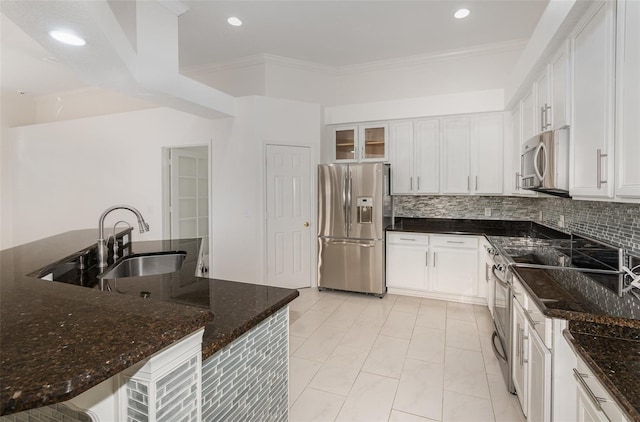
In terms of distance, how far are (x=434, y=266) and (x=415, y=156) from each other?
1.45 metres

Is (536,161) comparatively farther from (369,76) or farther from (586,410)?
(369,76)

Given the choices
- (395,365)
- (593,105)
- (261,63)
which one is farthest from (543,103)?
(261,63)

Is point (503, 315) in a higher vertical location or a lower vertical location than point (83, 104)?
lower

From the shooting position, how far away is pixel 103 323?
0.76m

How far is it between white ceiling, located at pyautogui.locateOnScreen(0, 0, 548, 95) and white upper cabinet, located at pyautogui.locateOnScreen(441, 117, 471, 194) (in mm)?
1015

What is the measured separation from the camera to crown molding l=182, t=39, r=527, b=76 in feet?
13.4

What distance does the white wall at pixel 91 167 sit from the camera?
15.6ft

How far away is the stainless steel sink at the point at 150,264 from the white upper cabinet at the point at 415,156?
116 inches

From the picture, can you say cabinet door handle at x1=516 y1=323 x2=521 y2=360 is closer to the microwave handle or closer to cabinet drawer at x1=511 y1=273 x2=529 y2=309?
cabinet drawer at x1=511 y1=273 x2=529 y2=309

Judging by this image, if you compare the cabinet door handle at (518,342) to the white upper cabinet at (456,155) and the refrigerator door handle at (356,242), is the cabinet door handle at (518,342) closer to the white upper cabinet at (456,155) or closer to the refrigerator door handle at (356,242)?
the refrigerator door handle at (356,242)

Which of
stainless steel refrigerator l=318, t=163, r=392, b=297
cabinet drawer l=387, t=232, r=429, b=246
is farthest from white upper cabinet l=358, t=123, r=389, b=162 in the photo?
cabinet drawer l=387, t=232, r=429, b=246

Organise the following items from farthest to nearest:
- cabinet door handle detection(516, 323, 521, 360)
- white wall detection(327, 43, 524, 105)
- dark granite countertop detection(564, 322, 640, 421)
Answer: white wall detection(327, 43, 524, 105)
cabinet door handle detection(516, 323, 521, 360)
dark granite countertop detection(564, 322, 640, 421)

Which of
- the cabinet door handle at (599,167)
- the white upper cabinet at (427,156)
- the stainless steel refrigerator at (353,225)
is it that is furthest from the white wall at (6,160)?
the cabinet door handle at (599,167)

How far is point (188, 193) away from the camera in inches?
208
